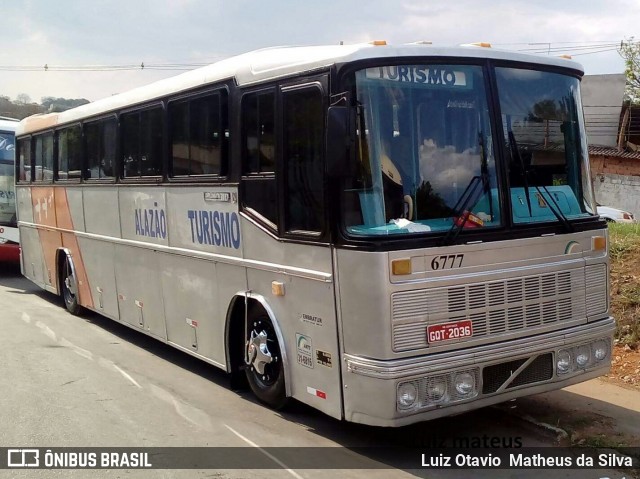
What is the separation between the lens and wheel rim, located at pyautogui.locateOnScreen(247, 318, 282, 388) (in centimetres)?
654

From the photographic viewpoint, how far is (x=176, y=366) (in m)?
8.73

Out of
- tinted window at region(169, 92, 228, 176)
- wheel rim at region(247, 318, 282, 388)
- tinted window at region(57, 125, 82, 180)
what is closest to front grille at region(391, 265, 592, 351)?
wheel rim at region(247, 318, 282, 388)

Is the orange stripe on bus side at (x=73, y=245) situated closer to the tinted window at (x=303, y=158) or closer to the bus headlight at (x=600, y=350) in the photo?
the tinted window at (x=303, y=158)

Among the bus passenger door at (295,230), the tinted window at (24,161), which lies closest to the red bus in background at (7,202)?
the tinted window at (24,161)

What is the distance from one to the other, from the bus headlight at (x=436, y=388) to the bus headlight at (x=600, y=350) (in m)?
1.67

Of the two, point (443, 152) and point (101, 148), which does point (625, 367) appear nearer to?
point (443, 152)

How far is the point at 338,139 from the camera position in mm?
5121

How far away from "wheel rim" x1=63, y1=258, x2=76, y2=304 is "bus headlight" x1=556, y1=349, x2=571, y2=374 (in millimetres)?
8376

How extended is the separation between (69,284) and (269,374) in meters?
6.60

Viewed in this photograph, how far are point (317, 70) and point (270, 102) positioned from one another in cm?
80

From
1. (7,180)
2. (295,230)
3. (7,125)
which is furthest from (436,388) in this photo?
(7,125)

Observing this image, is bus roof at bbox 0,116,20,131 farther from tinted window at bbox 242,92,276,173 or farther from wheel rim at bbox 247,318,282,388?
wheel rim at bbox 247,318,282,388

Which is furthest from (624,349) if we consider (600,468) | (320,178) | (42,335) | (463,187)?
(42,335)

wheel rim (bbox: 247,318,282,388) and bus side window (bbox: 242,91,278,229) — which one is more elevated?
bus side window (bbox: 242,91,278,229)
